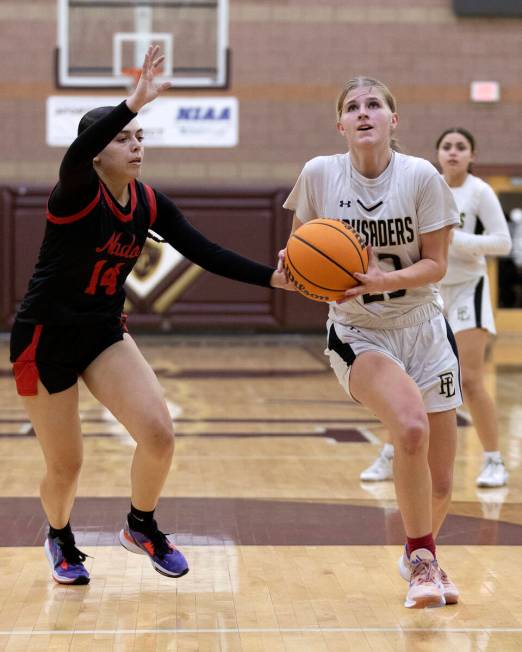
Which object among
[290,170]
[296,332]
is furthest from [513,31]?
[296,332]

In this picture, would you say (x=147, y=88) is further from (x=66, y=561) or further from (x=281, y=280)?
(x=66, y=561)

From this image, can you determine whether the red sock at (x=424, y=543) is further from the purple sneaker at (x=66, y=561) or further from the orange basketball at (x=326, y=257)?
the purple sneaker at (x=66, y=561)

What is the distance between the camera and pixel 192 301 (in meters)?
15.4

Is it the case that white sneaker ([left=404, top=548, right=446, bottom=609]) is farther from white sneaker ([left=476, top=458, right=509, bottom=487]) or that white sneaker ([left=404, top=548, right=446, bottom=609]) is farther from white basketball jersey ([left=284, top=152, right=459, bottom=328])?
white sneaker ([left=476, top=458, right=509, bottom=487])

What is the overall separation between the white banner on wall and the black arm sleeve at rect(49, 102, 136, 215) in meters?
11.7

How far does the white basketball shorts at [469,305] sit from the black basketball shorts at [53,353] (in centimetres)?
258

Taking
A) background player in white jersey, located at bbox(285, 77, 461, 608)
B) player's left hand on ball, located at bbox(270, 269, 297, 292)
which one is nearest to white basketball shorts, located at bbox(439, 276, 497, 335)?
background player in white jersey, located at bbox(285, 77, 461, 608)

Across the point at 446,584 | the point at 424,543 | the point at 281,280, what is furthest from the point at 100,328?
the point at 446,584

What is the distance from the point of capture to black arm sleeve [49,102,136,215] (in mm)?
3576

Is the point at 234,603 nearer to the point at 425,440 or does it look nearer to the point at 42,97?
the point at 425,440

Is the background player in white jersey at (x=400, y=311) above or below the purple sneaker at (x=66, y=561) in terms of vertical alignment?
above

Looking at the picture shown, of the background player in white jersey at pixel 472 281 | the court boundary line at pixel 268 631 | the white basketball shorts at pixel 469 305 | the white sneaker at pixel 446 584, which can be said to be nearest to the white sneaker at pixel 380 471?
the background player in white jersey at pixel 472 281

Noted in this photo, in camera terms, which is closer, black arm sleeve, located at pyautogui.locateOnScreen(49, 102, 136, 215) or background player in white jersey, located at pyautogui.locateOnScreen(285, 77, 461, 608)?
black arm sleeve, located at pyautogui.locateOnScreen(49, 102, 136, 215)

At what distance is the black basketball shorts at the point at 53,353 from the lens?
156 inches
